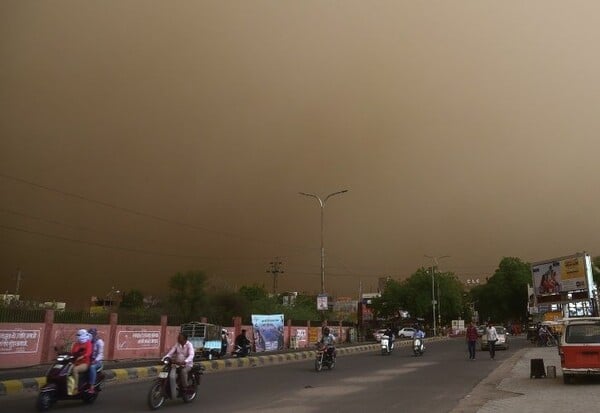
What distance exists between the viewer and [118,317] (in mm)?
25609

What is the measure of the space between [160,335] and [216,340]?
2.89 meters

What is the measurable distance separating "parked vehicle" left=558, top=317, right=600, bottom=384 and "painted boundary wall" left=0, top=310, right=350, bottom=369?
1603 centimetres

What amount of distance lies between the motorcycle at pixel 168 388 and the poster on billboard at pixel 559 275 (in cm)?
2862

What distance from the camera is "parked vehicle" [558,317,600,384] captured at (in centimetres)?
1266

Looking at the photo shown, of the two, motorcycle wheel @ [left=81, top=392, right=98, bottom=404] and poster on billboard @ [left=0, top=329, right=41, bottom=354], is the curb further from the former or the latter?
poster on billboard @ [left=0, top=329, right=41, bottom=354]

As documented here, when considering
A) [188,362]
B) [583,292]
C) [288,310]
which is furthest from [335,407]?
[288,310]

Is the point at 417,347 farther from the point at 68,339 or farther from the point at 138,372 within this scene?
the point at 68,339

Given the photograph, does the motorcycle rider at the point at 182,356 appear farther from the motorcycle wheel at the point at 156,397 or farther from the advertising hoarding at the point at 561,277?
the advertising hoarding at the point at 561,277

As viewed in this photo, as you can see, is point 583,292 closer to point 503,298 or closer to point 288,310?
point 288,310

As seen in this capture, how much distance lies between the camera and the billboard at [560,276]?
1310 inches

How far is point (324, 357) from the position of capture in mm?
19734

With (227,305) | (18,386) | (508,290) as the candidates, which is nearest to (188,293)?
(227,305)

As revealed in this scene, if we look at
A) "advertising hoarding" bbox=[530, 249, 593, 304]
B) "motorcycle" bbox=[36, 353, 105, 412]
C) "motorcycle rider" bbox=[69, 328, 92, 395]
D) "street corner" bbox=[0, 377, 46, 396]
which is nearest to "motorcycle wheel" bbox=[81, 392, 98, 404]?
"motorcycle" bbox=[36, 353, 105, 412]

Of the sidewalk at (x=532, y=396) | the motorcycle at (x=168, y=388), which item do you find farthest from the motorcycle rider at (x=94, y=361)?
the sidewalk at (x=532, y=396)
